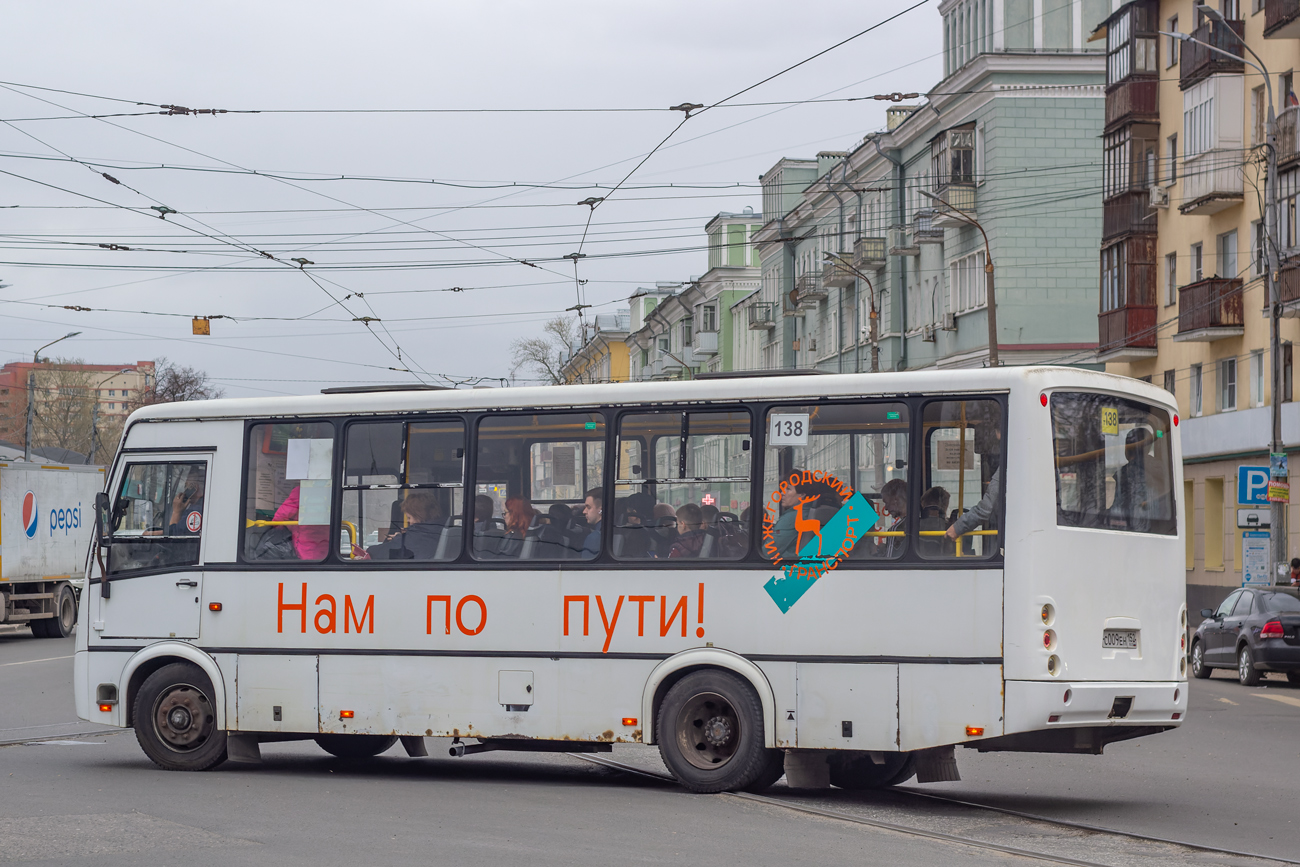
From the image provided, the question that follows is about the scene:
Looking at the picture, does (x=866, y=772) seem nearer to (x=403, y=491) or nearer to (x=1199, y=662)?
(x=403, y=491)

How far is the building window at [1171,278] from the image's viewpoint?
4266cm

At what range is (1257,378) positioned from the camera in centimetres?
3866

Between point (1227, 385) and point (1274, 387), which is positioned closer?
point (1274, 387)

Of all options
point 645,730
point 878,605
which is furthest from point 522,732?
point 878,605

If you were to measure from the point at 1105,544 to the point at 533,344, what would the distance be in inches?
3051

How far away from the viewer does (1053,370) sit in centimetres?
1086

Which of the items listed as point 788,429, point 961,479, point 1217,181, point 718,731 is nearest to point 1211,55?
point 1217,181

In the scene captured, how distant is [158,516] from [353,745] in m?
2.35

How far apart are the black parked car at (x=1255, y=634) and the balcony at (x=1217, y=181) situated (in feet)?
48.3

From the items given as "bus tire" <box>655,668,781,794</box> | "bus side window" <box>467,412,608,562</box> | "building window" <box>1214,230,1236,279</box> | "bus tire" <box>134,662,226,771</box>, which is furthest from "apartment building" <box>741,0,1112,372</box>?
"bus tire" <box>655,668,781,794</box>

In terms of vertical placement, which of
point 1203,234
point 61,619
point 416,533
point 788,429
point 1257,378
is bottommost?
point 61,619

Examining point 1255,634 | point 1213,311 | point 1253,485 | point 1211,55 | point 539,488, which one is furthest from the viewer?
point 1213,311

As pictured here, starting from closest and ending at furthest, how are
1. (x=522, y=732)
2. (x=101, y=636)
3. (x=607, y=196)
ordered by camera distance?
(x=522, y=732), (x=101, y=636), (x=607, y=196)

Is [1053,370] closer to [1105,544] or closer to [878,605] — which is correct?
[1105,544]
